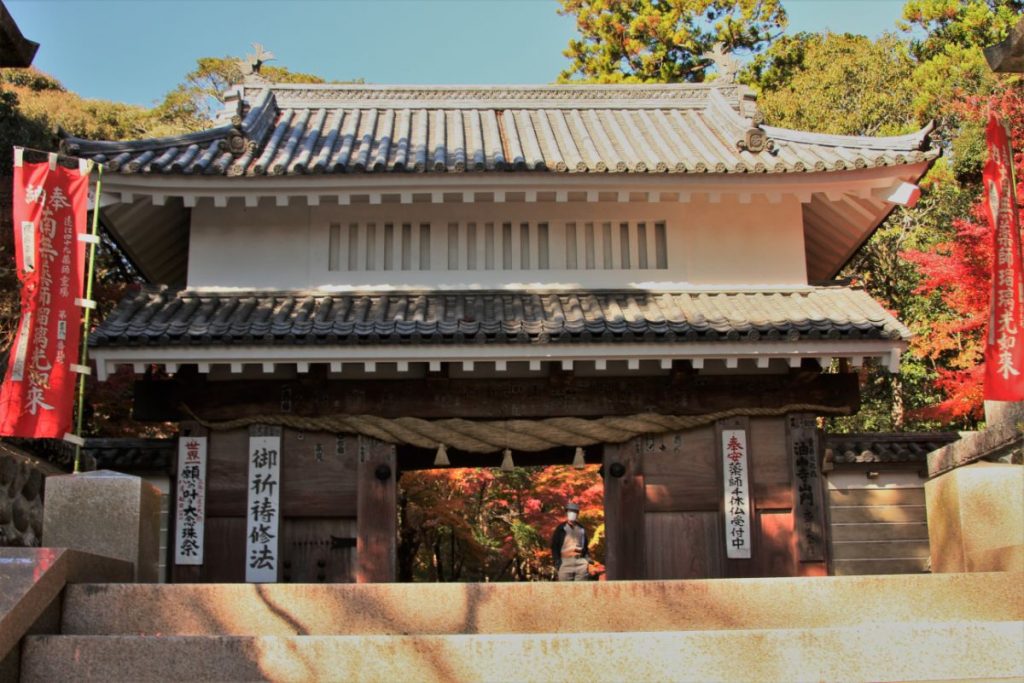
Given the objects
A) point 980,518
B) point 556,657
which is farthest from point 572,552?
point 556,657

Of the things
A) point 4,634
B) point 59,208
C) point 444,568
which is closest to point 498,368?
point 59,208

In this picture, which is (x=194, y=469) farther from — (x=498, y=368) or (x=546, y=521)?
(x=546, y=521)

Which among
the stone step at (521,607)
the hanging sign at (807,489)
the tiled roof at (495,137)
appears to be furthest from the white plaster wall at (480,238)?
the stone step at (521,607)

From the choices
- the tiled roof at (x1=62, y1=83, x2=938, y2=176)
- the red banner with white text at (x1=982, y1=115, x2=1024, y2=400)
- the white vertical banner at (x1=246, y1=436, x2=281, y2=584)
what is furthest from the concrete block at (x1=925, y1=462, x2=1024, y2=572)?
the white vertical banner at (x1=246, y1=436, x2=281, y2=584)

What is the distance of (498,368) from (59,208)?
4679mm

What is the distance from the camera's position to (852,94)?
30.3m

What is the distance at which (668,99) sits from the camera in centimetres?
1630

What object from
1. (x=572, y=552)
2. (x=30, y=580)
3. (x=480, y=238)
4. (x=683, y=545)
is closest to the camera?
(x=30, y=580)

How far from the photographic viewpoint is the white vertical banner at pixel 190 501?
39.7ft

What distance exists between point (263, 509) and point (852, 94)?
23832mm

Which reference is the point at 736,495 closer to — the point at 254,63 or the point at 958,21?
the point at 254,63

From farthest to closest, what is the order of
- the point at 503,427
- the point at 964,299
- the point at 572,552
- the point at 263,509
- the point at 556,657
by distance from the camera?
the point at 964,299
the point at 503,427
the point at 263,509
the point at 572,552
the point at 556,657

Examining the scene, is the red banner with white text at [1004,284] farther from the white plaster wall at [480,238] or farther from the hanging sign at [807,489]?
the white plaster wall at [480,238]

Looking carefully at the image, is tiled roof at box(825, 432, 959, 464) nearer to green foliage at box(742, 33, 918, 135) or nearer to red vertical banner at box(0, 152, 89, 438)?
red vertical banner at box(0, 152, 89, 438)
